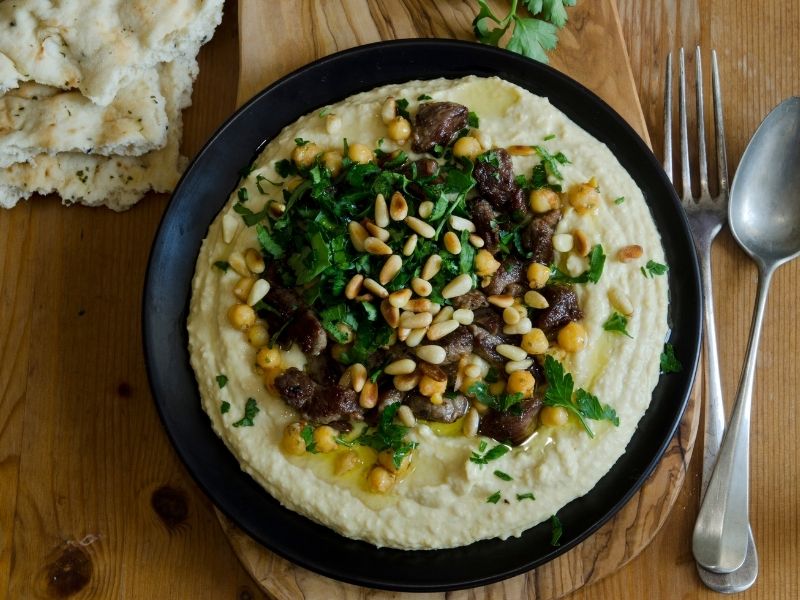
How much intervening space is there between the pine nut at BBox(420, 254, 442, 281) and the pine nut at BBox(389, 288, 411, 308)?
13cm

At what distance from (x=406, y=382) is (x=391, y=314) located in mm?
337

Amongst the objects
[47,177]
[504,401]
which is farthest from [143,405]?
[504,401]

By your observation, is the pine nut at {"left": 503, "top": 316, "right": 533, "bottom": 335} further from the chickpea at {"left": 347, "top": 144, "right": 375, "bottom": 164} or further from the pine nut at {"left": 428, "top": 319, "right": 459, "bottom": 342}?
the chickpea at {"left": 347, "top": 144, "right": 375, "bottom": 164}

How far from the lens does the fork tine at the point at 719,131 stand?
15.7 feet

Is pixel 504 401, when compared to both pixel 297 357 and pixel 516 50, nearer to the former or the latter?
pixel 297 357

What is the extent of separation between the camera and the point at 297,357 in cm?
405

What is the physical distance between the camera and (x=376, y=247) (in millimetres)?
3898

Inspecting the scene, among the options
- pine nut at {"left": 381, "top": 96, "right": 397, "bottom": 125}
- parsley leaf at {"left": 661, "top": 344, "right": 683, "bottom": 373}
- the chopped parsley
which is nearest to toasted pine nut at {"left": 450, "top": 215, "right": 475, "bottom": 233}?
pine nut at {"left": 381, "top": 96, "right": 397, "bottom": 125}

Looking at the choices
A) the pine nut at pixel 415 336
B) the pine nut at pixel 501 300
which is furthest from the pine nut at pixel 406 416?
Result: the pine nut at pixel 501 300

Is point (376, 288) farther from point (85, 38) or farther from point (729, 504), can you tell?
point (729, 504)

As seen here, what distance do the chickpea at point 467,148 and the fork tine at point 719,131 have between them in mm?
1663

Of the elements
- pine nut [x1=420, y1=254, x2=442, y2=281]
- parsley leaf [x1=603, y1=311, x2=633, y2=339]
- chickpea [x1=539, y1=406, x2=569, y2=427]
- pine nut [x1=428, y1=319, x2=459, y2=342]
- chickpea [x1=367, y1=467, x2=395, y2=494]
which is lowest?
chickpea [x1=367, y1=467, x2=395, y2=494]

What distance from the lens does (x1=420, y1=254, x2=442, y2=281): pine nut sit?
3928mm

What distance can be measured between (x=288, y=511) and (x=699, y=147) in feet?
10.4
